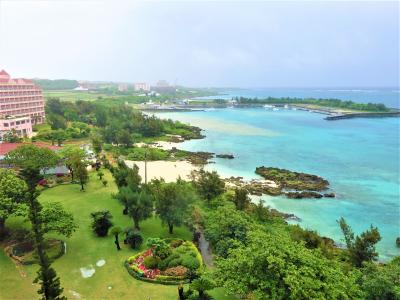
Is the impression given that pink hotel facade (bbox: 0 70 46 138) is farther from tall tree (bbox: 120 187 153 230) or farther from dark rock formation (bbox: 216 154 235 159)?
tall tree (bbox: 120 187 153 230)

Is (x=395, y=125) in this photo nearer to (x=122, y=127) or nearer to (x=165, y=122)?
(x=165, y=122)

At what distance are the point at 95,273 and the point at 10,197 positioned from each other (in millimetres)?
8255

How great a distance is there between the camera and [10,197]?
21734mm

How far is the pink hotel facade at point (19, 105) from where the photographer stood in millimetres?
58134

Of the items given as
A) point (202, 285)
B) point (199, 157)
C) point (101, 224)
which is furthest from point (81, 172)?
point (199, 157)

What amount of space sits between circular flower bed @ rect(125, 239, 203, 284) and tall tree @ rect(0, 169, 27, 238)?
321 inches

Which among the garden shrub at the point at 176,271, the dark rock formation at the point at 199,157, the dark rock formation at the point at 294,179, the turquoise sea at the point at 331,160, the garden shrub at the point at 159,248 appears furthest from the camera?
the dark rock formation at the point at 199,157

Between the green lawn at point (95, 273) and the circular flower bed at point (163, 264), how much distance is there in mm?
446

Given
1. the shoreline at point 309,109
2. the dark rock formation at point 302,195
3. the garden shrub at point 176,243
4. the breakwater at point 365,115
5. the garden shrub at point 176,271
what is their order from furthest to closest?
the shoreline at point 309,109
the breakwater at point 365,115
the dark rock formation at point 302,195
the garden shrub at point 176,243
the garden shrub at point 176,271

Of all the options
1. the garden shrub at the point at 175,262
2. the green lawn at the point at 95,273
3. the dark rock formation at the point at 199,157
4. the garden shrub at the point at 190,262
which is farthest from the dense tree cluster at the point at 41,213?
the dark rock formation at the point at 199,157

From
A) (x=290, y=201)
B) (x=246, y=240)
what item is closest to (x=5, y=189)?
(x=246, y=240)

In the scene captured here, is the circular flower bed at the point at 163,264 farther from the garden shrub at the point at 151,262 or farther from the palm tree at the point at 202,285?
the palm tree at the point at 202,285

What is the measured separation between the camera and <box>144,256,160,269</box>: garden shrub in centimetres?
1877

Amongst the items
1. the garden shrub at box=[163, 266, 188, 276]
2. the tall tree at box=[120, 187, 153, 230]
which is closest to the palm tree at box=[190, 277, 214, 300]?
the garden shrub at box=[163, 266, 188, 276]
